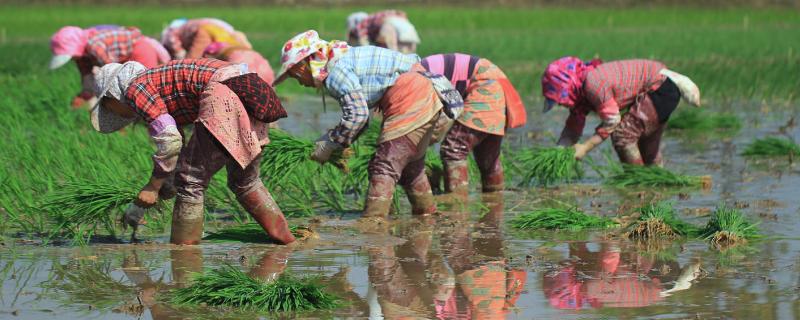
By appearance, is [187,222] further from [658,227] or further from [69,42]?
[69,42]

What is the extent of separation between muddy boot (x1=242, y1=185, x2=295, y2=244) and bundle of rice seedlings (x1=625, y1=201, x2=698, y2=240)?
5.38 feet

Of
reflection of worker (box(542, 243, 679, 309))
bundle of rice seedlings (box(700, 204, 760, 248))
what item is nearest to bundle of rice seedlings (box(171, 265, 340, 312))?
reflection of worker (box(542, 243, 679, 309))

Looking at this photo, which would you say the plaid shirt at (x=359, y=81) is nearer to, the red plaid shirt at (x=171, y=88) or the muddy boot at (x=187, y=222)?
the red plaid shirt at (x=171, y=88)

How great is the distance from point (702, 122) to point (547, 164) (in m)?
3.44

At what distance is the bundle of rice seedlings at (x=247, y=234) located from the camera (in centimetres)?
616

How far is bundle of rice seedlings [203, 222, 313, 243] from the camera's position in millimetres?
6156

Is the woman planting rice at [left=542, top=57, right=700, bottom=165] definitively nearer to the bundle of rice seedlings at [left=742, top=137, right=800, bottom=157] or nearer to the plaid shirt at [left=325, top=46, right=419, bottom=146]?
the bundle of rice seedlings at [left=742, top=137, right=800, bottom=157]

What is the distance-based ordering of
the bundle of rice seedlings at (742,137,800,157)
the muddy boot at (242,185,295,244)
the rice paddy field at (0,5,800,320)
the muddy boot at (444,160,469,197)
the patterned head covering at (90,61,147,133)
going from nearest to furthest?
the rice paddy field at (0,5,800,320), the patterned head covering at (90,61,147,133), the muddy boot at (242,185,295,244), the muddy boot at (444,160,469,197), the bundle of rice seedlings at (742,137,800,157)

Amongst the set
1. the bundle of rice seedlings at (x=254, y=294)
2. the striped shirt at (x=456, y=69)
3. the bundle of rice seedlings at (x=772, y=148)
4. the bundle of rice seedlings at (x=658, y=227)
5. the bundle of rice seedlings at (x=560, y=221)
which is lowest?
the bundle of rice seedlings at (x=772, y=148)

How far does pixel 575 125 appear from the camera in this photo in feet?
28.0

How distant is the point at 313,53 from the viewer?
637 cm

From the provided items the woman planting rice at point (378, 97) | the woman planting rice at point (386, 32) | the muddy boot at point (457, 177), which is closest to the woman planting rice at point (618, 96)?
the muddy boot at point (457, 177)

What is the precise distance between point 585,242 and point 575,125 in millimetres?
2510

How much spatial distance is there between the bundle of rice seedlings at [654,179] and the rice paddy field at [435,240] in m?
0.01
